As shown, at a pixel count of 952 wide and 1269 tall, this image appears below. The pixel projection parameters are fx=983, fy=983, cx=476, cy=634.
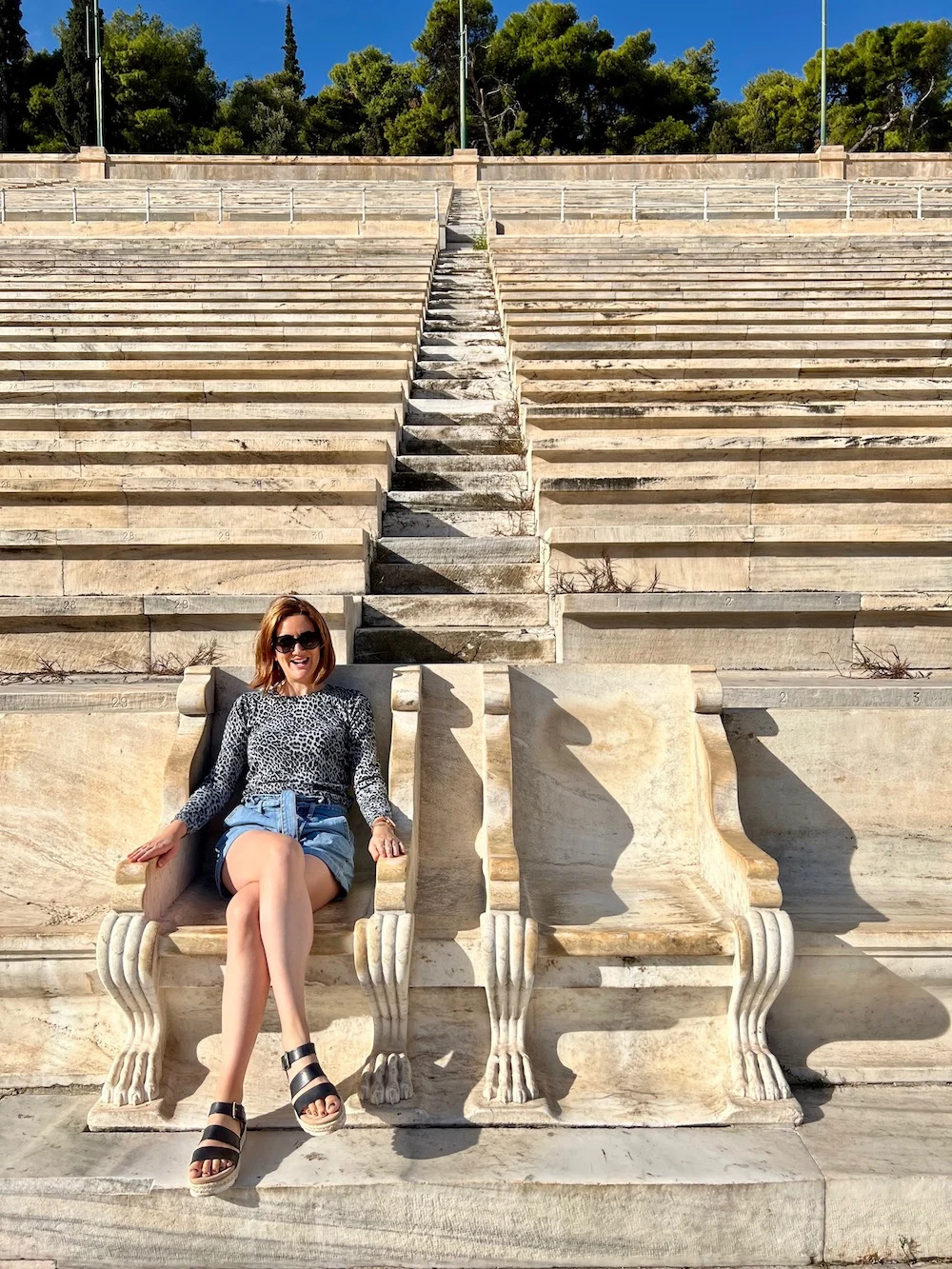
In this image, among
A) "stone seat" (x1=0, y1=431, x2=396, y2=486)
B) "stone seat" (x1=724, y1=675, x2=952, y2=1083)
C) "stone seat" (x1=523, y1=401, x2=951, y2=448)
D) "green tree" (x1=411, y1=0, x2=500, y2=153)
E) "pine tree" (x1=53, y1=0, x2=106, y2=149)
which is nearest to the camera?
"stone seat" (x1=724, y1=675, x2=952, y2=1083)

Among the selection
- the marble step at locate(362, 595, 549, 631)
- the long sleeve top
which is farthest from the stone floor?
the marble step at locate(362, 595, 549, 631)

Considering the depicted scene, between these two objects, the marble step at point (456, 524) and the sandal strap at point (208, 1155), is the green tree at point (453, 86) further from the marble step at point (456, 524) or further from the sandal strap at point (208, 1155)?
→ the sandal strap at point (208, 1155)

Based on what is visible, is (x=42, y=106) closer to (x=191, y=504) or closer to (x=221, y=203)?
(x=221, y=203)

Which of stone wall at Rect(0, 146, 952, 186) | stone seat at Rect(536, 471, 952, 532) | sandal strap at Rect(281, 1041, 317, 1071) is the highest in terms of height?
stone wall at Rect(0, 146, 952, 186)

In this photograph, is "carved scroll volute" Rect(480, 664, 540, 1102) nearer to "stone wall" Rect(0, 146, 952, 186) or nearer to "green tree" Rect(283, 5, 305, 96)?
"stone wall" Rect(0, 146, 952, 186)

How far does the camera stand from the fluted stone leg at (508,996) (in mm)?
2965

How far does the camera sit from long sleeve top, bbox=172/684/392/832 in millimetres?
3506

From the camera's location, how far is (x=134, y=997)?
118 inches

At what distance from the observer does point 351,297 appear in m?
10.8

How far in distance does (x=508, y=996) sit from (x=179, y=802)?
1.37m

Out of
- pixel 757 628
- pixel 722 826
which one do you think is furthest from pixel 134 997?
pixel 757 628

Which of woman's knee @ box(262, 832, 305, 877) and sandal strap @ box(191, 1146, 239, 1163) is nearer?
sandal strap @ box(191, 1146, 239, 1163)

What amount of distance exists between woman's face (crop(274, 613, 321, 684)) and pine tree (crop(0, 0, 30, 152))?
4459cm

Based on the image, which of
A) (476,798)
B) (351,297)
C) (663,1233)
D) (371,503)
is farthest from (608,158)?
(663,1233)
